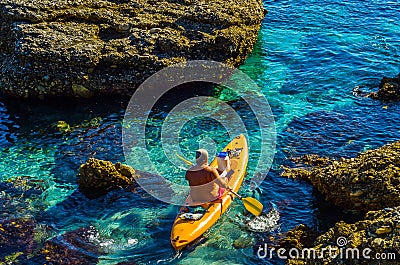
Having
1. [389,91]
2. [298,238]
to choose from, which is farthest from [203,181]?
[389,91]

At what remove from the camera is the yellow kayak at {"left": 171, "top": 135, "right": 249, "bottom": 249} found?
38.1 feet

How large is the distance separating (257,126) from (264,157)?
5.95 ft

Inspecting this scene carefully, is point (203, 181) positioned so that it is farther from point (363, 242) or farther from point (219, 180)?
point (363, 242)

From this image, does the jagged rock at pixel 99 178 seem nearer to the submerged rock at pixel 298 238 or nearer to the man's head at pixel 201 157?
the man's head at pixel 201 157

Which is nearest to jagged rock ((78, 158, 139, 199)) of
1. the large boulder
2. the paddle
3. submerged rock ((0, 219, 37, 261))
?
submerged rock ((0, 219, 37, 261))

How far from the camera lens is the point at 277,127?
16.5 meters

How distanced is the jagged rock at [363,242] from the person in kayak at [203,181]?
9.03 ft

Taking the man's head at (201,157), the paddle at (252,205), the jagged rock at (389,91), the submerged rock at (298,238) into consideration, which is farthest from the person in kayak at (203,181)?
the jagged rock at (389,91)

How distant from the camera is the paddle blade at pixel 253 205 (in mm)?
12352

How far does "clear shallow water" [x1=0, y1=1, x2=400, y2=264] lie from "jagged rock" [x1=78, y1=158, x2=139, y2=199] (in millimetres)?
281

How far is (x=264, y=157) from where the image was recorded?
15172 mm

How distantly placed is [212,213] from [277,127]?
17.3 feet

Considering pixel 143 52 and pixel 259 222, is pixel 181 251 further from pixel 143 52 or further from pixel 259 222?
pixel 143 52

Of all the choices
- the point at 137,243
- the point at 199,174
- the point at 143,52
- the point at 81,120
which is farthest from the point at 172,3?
the point at 137,243
